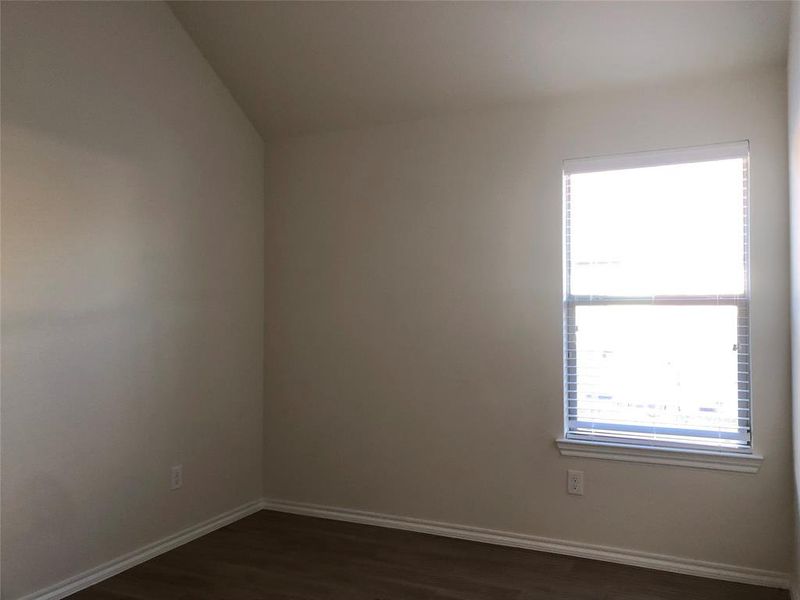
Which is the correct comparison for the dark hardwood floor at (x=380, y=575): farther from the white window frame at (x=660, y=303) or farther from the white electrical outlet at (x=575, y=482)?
the white window frame at (x=660, y=303)

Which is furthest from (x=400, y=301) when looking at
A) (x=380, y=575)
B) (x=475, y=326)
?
(x=380, y=575)

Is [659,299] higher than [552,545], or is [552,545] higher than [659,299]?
[659,299]

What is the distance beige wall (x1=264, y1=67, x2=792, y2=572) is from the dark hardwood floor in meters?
0.19

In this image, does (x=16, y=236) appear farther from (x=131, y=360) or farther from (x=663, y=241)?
(x=663, y=241)

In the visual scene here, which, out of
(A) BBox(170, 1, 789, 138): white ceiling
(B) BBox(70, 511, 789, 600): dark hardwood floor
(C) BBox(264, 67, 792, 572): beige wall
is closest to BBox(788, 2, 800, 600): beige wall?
(C) BBox(264, 67, 792, 572): beige wall

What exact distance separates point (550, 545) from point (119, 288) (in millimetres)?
2543

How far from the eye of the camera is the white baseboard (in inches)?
118

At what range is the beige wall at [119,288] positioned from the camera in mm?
2723

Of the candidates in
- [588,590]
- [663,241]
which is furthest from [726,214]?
[588,590]

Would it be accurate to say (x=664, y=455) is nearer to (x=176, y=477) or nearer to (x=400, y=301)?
(x=400, y=301)

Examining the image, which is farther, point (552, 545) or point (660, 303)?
point (552, 545)

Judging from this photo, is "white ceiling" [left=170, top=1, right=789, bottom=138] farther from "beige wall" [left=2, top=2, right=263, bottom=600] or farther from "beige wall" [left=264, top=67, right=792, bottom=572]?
"beige wall" [left=2, top=2, right=263, bottom=600]

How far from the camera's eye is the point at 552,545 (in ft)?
11.1

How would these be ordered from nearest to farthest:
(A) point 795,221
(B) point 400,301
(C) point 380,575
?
(A) point 795,221 → (C) point 380,575 → (B) point 400,301
